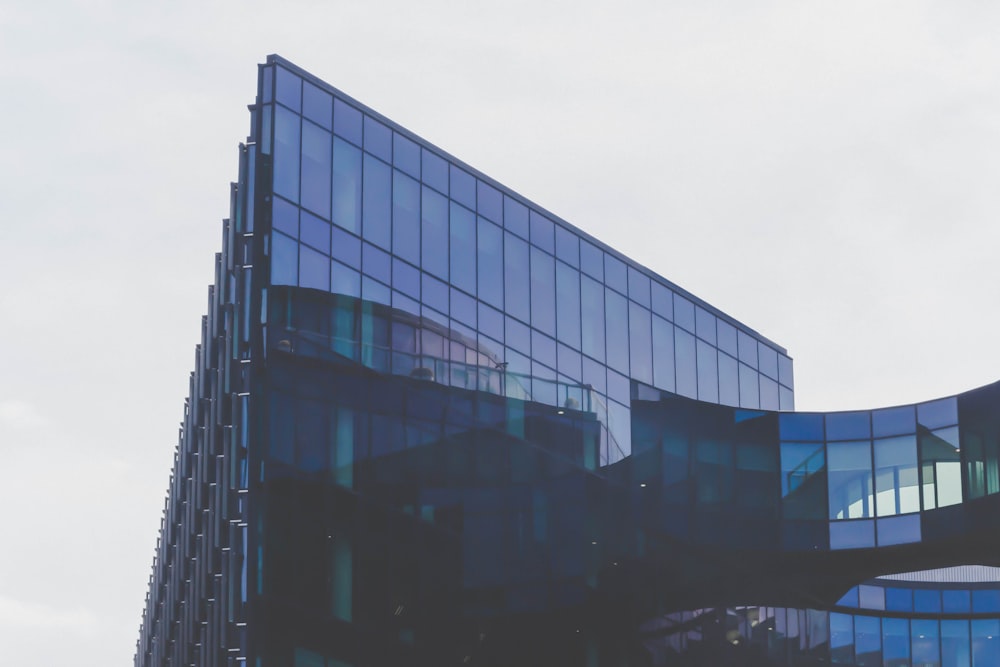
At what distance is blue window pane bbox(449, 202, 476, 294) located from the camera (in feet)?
186

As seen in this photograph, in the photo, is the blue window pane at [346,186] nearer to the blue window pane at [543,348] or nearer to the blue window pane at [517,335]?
the blue window pane at [517,335]

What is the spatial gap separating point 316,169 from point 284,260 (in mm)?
3495

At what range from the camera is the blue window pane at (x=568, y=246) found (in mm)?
62947

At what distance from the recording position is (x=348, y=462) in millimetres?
50219

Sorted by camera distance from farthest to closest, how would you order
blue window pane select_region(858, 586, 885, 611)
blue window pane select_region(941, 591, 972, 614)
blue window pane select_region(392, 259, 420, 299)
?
1. blue window pane select_region(941, 591, 972, 614)
2. blue window pane select_region(858, 586, 885, 611)
3. blue window pane select_region(392, 259, 420, 299)

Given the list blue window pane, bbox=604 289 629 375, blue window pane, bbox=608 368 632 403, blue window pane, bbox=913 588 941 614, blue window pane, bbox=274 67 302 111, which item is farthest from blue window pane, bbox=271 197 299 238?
blue window pane, bbox=913 588 941 614

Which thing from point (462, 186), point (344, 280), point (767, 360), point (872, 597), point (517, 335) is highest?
point (462, 186)

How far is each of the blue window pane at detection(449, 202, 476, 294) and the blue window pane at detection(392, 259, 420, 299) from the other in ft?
6.99

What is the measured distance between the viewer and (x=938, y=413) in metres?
61.5

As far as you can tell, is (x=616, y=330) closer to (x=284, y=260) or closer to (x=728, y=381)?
(x=728, y=381)

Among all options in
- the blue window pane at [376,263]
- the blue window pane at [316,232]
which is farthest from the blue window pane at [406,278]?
the blue window pane at [316,232]

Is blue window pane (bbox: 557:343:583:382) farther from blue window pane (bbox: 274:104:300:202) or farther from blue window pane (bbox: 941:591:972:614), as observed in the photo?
blue window pane (bbox: 941:591:972:614)

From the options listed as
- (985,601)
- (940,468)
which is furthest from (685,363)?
(985,601)

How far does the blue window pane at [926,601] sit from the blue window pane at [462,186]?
3235 centimetres
